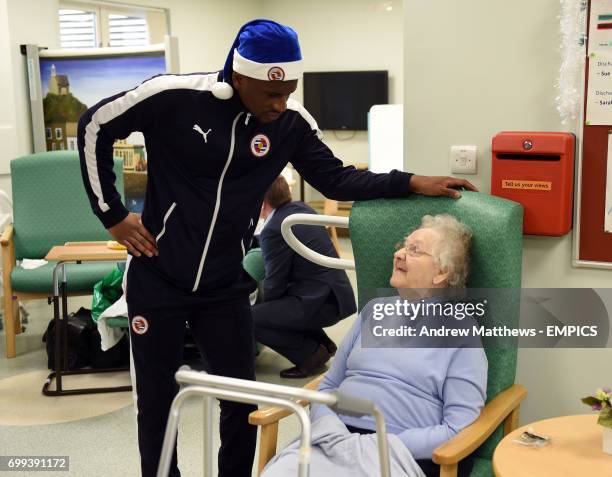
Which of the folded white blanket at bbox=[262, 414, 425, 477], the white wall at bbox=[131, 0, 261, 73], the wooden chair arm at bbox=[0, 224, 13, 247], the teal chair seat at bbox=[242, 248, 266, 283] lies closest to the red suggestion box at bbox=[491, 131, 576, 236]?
the folded white blanket at bbox=[262, 414, 425, 477]

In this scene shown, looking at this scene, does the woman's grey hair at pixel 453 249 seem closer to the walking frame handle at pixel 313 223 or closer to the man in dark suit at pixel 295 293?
the walking frame handle at pixel 313 223

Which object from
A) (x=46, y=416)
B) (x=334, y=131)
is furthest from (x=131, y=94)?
(x=334, y=131)

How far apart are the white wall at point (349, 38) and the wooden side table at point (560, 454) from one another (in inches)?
252

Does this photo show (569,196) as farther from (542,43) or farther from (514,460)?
(514,460)

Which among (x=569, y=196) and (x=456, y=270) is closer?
(x=456, y=270)

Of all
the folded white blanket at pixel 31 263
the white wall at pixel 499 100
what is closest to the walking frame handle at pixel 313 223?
the white wall at pixel 499 100

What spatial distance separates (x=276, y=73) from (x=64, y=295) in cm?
217

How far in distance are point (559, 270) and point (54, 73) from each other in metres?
4.19

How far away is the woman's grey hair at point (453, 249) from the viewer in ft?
6.74

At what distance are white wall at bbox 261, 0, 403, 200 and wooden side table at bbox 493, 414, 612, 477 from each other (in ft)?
21.0

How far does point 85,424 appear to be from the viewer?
341cm

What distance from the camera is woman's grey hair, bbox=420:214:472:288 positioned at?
2.05 metres

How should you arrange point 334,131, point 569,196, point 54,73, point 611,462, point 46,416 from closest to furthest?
1. point 611,462
2. point 569,196
3. point 46,416
4. point 54,73
5. point 334,131

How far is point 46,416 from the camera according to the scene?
138 inches
